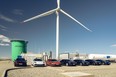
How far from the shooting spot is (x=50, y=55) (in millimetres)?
74000

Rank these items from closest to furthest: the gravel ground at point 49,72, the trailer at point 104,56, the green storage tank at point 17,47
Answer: the gravel ground at point 49,72 → the green storage tank at point 17,47 → the trailer at point 104,56

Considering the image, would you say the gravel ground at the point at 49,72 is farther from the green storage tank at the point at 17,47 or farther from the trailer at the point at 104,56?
the trailer at the point at 104,56

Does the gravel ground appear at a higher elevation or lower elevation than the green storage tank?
lower

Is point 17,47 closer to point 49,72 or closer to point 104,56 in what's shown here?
point 104,56

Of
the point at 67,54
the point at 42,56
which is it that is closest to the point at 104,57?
the point at 67,54

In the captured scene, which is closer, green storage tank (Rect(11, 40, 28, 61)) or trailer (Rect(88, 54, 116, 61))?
green storage tank (Rect(11, 40, 28, 61))

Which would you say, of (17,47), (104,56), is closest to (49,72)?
(17,47)

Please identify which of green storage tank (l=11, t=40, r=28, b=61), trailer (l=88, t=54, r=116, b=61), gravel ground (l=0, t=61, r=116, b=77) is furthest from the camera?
trailer (l=88, t=54, r=116, b=61)

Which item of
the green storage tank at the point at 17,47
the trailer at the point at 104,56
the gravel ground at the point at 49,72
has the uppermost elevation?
the green storage tank at the point at 17,47

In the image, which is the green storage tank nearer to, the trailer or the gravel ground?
the trailer

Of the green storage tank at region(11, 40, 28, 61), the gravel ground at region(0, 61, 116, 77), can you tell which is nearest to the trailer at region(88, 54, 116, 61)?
the green storage tank at region(11, 40, 28, 61)

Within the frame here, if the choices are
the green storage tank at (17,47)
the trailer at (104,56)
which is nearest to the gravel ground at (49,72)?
the green storage tank at (17,47)

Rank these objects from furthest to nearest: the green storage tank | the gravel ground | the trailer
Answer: the trailer < the green storage tank < the gravel ground

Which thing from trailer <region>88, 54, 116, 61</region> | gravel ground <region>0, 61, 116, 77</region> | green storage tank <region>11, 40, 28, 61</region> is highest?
green storage tank <region>11, 40, 28, 61</region>
